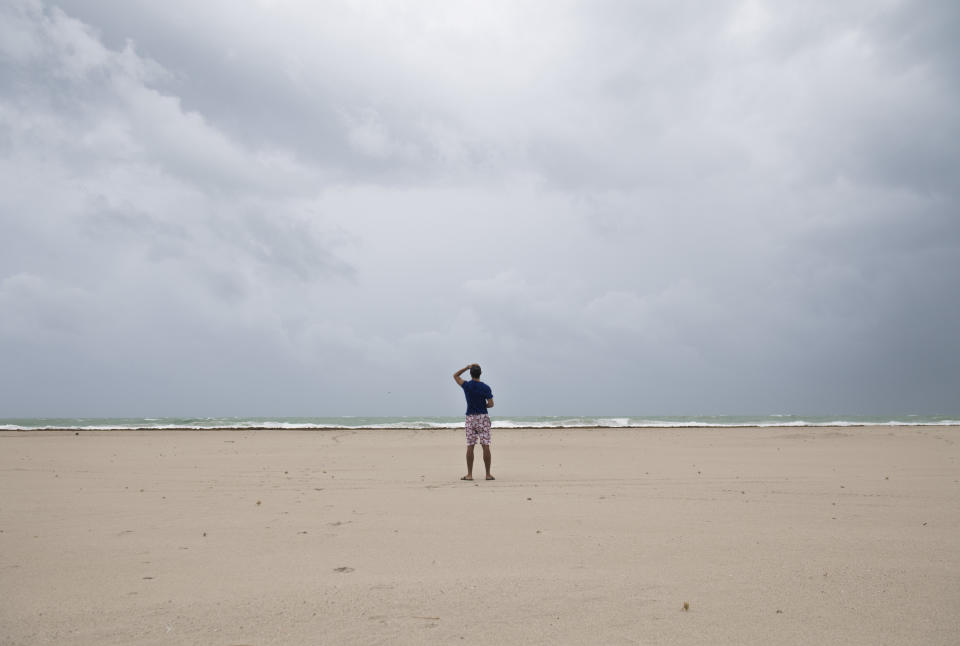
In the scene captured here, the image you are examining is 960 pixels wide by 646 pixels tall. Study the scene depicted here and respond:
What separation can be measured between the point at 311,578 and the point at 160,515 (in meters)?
3.61

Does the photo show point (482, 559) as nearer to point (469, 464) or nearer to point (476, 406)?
point (469, 464)

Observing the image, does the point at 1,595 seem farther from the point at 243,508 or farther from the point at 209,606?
the point at 243,508

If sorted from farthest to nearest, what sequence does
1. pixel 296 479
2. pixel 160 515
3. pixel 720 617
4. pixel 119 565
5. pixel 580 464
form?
pixel 580 464 < pixel 296 479 < pixel 160 515 < pixel 119 565 < pixel 720 617

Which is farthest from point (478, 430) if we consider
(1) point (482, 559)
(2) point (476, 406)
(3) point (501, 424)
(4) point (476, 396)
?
(3) point (501, 424)

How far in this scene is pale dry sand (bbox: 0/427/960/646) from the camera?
3682mm

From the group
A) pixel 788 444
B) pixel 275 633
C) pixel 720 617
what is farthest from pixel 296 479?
pixel 788 444

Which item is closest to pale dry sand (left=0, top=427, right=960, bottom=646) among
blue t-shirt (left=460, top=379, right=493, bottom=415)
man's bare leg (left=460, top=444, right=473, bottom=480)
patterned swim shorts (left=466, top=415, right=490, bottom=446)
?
man's bare leg (left=460, top=444, right=473, bottom=480)

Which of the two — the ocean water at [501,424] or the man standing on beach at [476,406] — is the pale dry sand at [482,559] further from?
the ocean water at [501,424]

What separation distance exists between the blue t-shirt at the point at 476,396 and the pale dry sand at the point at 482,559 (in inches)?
55.4

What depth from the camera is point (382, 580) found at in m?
4.55

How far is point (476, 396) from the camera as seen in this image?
37.6 ft

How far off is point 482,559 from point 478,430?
6.15 meters

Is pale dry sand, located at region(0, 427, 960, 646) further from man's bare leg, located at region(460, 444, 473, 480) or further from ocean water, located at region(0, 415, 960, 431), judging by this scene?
ocean water, located at region(0, 415, 960, 431)

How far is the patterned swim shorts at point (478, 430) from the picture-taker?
1124 cm
